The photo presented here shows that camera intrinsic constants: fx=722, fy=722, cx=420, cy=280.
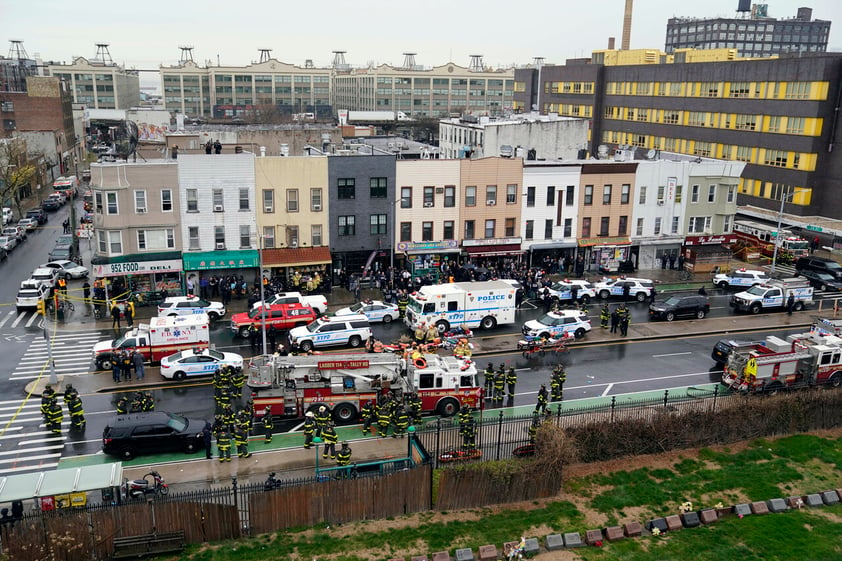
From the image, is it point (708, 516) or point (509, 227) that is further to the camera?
point (509, 227)

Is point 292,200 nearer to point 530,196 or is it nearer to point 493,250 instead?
point 493,250

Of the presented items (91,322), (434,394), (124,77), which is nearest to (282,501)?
(434,394)

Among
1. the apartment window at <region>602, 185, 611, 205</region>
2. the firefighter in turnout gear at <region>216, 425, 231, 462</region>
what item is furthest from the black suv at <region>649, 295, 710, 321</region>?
the firefighter in turnout gear at <region>216, 425, 231, 462</region>

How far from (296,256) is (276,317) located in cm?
819

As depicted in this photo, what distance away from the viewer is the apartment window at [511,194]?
52.4 meters

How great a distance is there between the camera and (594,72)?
102812 mm

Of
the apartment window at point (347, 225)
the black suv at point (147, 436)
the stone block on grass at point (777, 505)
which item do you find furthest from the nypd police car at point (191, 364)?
the stone block on grass at point (777, 505)

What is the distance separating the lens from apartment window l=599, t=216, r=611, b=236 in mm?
55156

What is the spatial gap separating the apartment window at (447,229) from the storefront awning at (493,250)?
4.86 ft

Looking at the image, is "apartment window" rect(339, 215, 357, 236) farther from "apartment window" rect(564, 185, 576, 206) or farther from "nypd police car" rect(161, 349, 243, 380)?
"nypd police car" rect(161, 349, 243, 380)

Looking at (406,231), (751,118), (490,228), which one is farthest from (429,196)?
(751,118)

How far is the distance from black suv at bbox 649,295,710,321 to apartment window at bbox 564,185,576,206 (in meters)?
12.5

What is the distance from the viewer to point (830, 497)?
23859mm

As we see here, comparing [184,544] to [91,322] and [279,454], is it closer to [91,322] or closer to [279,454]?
[279,454]
